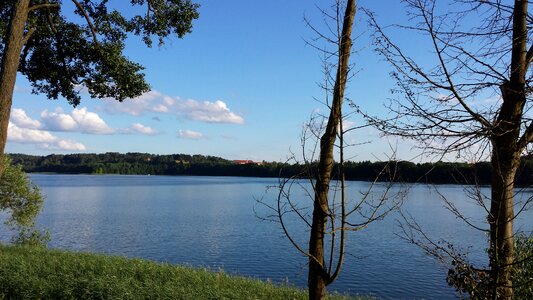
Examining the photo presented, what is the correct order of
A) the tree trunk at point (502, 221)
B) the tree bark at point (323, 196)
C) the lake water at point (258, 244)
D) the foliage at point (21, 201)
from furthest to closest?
the foliage at point (21, 201)
the lake water at point (258, 244)
the tree bark at point (323, 196)
the tree trunk at point (502, 221)

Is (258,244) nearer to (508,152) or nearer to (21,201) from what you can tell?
(21,201)

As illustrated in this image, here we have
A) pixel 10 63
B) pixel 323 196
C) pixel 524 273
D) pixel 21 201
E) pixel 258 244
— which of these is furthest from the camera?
pixel 258 244

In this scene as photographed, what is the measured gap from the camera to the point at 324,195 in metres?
3.97

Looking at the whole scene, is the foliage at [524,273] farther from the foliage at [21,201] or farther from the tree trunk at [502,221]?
the foliage at [21,201]

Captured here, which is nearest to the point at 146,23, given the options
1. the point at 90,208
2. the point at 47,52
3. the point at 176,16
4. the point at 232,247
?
the point at 176,16

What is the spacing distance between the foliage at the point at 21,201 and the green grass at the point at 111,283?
958cm

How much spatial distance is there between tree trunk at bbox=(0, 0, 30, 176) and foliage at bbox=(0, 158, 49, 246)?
15.4 m

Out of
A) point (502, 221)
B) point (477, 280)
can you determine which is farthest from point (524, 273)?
point (502, 221)

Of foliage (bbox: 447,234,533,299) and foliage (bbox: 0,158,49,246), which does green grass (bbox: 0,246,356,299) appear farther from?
foliage (bbox: 0,158,49,246)

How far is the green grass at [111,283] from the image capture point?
873 cm

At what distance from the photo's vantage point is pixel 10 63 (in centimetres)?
768

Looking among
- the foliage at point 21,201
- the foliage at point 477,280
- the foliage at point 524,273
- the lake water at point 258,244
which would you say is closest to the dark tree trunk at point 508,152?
the foliage at point 477,280

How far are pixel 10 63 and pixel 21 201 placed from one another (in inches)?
656

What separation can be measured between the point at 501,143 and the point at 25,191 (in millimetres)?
22569
